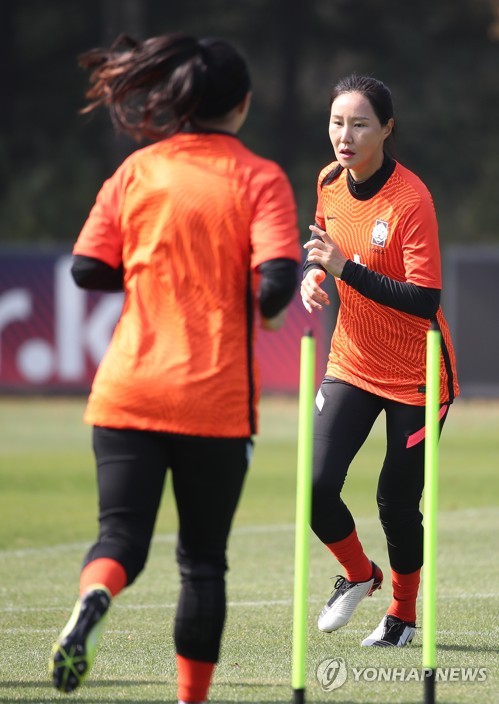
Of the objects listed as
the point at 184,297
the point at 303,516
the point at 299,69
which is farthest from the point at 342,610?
the point at 299,69

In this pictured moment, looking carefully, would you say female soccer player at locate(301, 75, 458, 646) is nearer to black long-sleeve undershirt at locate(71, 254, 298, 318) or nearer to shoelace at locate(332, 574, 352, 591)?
shoelace at locate(332, 574, 352, 591)

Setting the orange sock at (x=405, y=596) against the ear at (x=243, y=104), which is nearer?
the ear at (x=243, y=104)

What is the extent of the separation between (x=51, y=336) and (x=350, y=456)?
14.9 meters

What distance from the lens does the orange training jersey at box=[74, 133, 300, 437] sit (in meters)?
4.51

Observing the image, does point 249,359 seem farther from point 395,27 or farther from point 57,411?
point 395,27

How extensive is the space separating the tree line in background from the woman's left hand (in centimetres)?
2934

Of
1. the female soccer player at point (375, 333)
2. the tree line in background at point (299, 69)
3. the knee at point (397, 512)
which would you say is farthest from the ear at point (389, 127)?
the tree line in background at point (299, 69)

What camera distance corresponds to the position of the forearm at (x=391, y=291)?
19.4 feet

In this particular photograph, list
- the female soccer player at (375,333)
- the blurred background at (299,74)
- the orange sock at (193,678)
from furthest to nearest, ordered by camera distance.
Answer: the blurred background at (299,74) < the female soccer player at (375,333) < the orange sock at (193,678)

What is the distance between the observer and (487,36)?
36500 millimetres

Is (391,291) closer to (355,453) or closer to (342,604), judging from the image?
(355,453)

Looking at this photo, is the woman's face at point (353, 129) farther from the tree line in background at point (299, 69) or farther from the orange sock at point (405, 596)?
the tree line in background at point (299, 69)

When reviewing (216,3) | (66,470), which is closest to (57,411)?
(66,470)

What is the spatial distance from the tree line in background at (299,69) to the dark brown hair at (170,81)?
3058 cm
